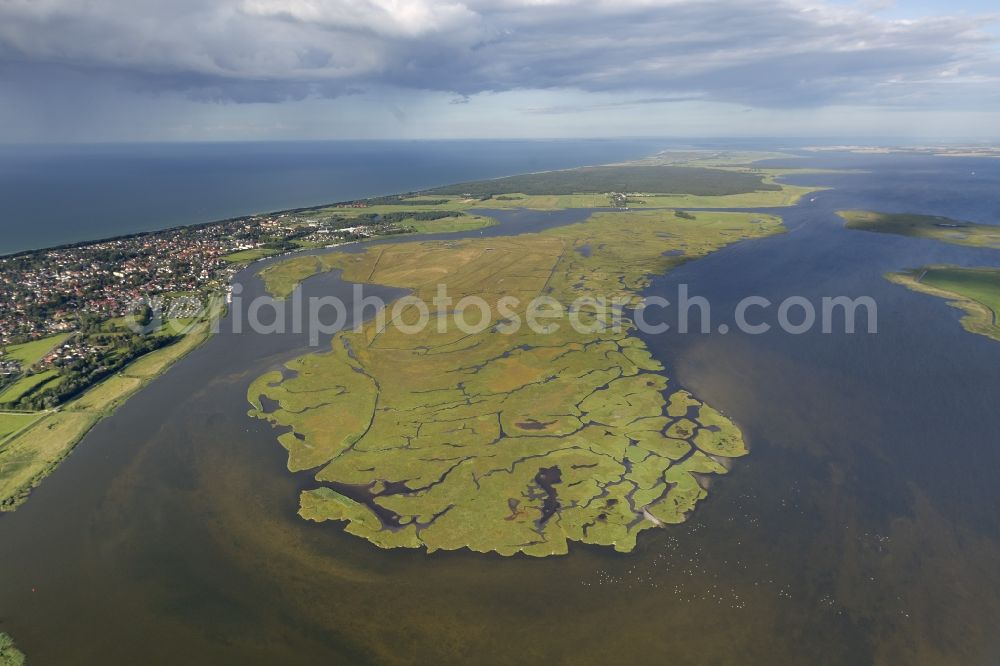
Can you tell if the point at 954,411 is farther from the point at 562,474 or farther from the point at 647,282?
the point at 647,282

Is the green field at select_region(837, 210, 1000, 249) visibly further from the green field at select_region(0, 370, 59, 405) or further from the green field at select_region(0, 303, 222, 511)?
the green field at select_region(0, 370, 59, 405)

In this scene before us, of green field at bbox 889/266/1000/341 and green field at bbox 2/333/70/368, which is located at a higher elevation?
green field at bbox 2/333/70/368

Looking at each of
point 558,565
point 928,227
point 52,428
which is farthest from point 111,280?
point 928,227

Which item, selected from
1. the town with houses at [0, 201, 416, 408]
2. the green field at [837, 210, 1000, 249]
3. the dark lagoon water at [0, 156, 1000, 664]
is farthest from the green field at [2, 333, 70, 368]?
the green field at [837, 210, 1000, 249]

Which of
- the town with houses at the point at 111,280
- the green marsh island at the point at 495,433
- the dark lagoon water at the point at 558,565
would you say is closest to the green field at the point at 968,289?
the dark lagoon water at the point at 558,565

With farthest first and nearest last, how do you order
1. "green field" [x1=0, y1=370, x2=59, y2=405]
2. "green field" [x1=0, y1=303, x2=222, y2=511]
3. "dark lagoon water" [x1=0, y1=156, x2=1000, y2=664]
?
1. "green field" [x1=0, y1=370, x2=59, y2=405]
2. "green field" [x1=0, y1=303, x2=222, y2=511]
3. "dark lagoon water" [x1=0, y1=156, x2=1000, y2=664]

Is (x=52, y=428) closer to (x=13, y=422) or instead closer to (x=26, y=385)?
(x=13, y=422)

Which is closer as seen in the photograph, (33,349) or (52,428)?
(52,428)

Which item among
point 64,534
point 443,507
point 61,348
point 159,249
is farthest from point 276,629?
point 159,249
